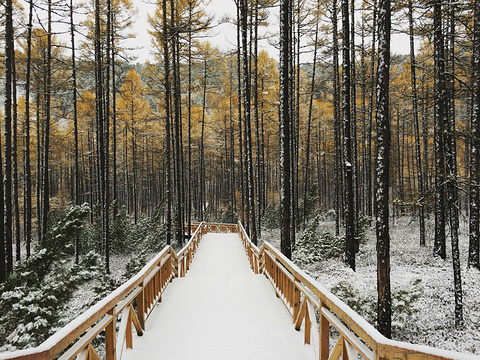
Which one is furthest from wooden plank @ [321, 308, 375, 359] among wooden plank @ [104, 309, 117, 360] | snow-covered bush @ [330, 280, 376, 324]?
snow-covered bush @ [330, 280, 376, 324]

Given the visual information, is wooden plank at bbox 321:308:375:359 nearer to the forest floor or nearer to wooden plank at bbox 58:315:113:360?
wooden plank at bbox 58:315:113:360

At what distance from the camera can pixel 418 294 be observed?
8.52 m

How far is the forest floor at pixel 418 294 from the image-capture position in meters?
7.97

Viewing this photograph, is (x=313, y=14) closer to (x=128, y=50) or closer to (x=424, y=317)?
Answer: (x=128, y=50)

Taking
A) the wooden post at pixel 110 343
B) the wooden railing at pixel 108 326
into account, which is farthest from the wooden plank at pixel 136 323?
the wooden post at pixel 110 343

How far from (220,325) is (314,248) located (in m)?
9.33

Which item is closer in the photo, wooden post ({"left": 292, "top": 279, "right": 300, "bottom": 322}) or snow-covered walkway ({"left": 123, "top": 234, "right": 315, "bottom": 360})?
snow-covered walkway ({"left": 123, "top": 234, "right": 315, "bottom": 360})

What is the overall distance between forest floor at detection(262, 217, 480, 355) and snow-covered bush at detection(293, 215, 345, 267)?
118 mm

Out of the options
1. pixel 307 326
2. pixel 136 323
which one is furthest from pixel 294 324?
pixel 136 323

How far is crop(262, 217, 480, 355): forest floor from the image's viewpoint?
26.2 ft

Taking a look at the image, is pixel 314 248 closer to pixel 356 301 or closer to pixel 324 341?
pixel 356 301

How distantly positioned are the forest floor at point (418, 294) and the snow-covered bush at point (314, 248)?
0.12 m

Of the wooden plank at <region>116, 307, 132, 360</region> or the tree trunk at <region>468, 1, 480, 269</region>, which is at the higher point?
the tree trunk at <region>468, 1, 480, 269</region>

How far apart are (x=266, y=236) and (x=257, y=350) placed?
1950 centimetres
